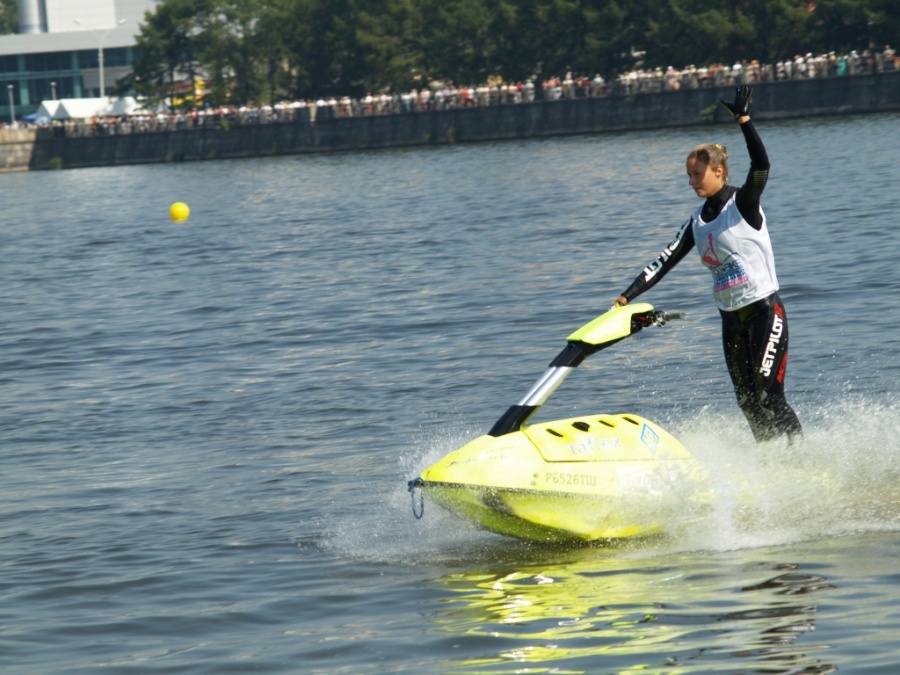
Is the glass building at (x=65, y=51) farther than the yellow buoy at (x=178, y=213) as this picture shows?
Yes

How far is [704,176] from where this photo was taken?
8164 mm

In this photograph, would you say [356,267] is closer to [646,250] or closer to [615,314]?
[646,250]

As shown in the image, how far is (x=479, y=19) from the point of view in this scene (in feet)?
280

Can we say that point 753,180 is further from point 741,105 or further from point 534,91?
point 534,91

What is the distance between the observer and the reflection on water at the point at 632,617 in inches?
255

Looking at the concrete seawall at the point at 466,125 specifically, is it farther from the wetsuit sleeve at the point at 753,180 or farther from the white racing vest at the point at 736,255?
the wetsuit sleeve at the point at 753,180

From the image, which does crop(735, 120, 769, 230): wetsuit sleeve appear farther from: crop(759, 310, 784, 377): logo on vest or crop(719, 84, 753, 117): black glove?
crop(759, 310, 784, 377): logo on vest

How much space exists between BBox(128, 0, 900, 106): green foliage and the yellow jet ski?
66.7m

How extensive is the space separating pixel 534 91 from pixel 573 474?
221 feet

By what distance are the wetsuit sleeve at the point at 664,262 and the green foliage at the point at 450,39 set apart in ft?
216

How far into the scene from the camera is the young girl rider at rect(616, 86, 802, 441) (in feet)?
26.8

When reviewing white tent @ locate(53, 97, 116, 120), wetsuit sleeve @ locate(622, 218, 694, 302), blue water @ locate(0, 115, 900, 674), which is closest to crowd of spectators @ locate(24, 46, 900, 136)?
white tent @ locate(53, 97, 116, 120)

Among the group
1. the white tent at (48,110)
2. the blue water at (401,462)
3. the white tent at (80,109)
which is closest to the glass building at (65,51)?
the white tent at (80,109)

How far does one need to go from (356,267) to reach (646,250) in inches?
201
